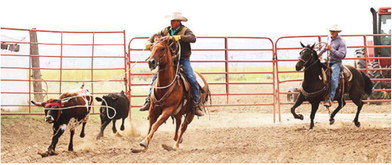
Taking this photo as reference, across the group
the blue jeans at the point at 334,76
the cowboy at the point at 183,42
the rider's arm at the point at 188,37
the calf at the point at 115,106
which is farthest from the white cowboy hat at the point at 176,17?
the blue jeans at the point at 334,76

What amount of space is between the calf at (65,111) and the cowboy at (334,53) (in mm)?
5094

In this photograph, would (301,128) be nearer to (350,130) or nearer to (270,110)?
(350,130)

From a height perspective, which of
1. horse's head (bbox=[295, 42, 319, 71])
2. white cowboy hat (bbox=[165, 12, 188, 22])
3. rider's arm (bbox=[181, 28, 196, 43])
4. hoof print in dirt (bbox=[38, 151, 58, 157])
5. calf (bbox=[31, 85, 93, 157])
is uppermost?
white cowboy hat (bbox=[165, 12, 188, 22])

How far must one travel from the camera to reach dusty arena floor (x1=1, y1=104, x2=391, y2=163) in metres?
8.71

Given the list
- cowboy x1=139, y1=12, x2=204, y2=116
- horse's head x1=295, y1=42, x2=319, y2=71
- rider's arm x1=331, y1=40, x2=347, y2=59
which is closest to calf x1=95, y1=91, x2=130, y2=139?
cowboy x1=139, y1=12, x2=204, y2=116

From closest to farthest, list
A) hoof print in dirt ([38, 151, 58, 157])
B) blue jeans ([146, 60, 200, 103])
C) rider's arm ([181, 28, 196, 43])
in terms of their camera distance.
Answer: hoof print in dirt ([38, 151, 58, 157]) → rider's arm ([181, 28, 196, 43]) → blue jeans ([146, 60, 200, 103])

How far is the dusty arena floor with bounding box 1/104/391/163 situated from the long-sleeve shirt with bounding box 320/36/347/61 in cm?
151

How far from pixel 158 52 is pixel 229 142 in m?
2.79

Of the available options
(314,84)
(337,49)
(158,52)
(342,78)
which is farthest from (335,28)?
(158,52)

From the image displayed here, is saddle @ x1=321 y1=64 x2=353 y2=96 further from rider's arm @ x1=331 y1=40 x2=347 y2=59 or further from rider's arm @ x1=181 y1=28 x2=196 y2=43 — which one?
rider's arm @ x1=181 y1=28 x2=196 y2=43

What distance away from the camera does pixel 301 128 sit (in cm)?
1319

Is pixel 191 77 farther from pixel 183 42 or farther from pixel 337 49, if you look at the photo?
pixel 337 49

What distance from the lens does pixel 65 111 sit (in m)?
9.79

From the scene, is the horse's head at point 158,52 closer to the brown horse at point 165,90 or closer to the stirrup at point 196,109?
the brown horse at point 165,90
